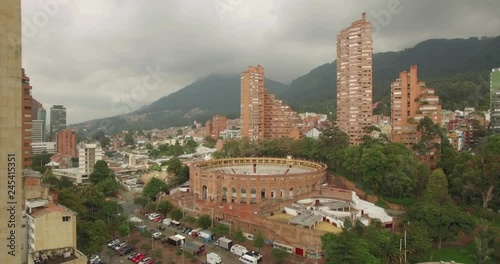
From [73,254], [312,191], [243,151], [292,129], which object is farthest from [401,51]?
[73,254]

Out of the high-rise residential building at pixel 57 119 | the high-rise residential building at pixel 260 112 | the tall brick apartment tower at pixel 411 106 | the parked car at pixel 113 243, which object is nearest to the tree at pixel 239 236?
the parked car at pixel 113 243

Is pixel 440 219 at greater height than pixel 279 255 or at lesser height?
greater

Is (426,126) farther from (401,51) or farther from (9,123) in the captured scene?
(401,51)

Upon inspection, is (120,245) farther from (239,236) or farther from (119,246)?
(239,236)

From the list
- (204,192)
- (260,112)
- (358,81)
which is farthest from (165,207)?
(260,112)

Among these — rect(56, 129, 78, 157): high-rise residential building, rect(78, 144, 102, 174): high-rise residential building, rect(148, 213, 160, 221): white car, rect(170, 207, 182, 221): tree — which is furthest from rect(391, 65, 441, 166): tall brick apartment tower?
rect(56, 129, 78, 157): high-rise residential building
